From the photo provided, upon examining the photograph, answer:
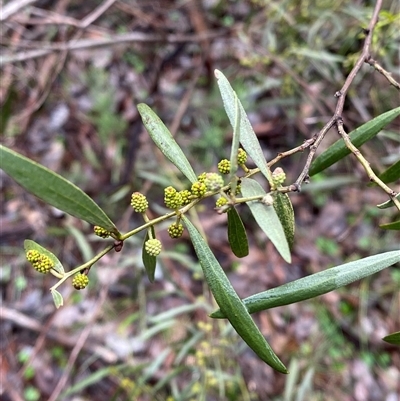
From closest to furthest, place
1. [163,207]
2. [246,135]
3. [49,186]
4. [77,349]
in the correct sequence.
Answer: [49,186], [246,135], [77,349], [163,207]

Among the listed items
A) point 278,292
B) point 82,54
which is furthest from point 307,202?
point 278,292

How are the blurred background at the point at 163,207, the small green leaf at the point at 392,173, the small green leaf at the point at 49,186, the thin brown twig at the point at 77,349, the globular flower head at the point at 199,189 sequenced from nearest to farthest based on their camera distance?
the small green leaf at the point at 49,186 → the globular flower head at the point at 199,189 → the small green leaf at the point at 392,173 → the thin brown twig at the point at 77,349 → the blurred background at the point at 163,207

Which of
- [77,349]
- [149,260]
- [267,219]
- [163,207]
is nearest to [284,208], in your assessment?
[267,219]

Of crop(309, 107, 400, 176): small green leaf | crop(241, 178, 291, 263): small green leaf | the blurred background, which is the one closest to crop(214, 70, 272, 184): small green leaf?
crop(241, 178, 291, 263): small green leaf

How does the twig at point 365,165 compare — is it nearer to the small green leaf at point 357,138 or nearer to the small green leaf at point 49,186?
the small green leaf at point 357,138

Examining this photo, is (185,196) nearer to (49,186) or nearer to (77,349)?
(49,186)

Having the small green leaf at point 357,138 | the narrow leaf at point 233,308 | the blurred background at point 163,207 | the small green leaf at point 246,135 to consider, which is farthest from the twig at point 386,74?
the blurred background at point 163,207

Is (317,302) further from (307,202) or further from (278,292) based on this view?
(278,292)
